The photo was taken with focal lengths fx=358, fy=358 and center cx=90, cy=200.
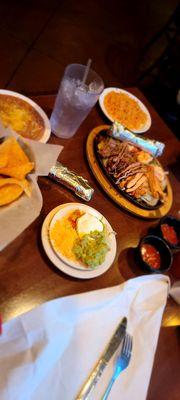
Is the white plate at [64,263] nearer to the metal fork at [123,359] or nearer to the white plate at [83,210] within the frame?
the white plate at [83,210]

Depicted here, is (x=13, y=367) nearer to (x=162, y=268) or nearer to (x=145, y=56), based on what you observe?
(x=162, y=268)

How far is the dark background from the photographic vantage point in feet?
9.96

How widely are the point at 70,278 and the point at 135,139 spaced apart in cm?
76

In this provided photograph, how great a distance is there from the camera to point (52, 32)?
3566mm

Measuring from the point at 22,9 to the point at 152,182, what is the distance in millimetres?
2895

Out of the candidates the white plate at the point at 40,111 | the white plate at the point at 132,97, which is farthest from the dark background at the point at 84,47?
the white plate at the point at 40,111

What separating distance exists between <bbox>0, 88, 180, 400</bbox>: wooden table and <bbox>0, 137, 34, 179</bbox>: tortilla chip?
151 mm

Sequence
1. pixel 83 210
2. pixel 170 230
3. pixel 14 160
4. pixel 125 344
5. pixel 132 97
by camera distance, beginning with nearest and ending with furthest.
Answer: pixel 125 344, pixel 14 160, pixel 83 210, pixel 170 230, pixel 132 97

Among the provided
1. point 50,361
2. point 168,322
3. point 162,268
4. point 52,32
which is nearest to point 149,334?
point 168,322

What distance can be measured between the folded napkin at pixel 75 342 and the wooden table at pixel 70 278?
5cm

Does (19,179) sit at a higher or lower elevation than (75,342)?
higher

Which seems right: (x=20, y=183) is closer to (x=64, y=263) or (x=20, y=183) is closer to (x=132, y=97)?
(x=64, y=263)

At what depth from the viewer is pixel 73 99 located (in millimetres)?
1383

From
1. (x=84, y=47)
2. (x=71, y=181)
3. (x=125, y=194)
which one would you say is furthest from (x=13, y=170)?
(x=84, y=47)
